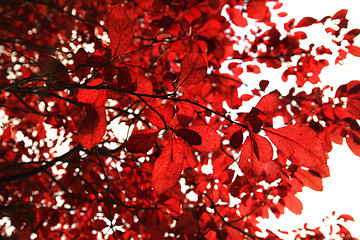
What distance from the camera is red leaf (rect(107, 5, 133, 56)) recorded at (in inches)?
21.7

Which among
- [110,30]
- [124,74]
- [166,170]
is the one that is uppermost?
[110,30]

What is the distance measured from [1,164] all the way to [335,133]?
114 inches

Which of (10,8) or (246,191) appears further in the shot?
(10,8)

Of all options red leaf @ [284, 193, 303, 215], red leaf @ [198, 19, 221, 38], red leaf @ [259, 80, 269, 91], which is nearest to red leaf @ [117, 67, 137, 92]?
red leaf @ [198, 19, 221, 38]

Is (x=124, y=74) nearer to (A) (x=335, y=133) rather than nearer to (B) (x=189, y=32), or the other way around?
(B) (x=189, y=32)

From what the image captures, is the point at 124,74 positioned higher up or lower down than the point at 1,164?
higher up

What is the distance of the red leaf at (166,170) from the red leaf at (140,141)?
0.05 meters

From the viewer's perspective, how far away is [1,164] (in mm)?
2143

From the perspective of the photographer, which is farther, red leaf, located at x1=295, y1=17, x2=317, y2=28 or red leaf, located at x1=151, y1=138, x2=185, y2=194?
red leaf, located at x1=295, y1=17, x2=317, y2=28

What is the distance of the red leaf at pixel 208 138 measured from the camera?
2.40 ft

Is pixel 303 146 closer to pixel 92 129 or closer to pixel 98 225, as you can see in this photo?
pixel 92 129

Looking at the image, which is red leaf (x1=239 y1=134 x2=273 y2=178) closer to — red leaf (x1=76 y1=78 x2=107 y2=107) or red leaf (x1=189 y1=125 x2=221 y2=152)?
red leaf (x1=189 y1=125 x2=221 y2=152)

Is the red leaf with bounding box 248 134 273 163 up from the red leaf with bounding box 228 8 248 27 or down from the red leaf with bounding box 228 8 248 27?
down

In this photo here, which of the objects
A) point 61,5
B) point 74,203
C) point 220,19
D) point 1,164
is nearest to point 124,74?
point 220,19
